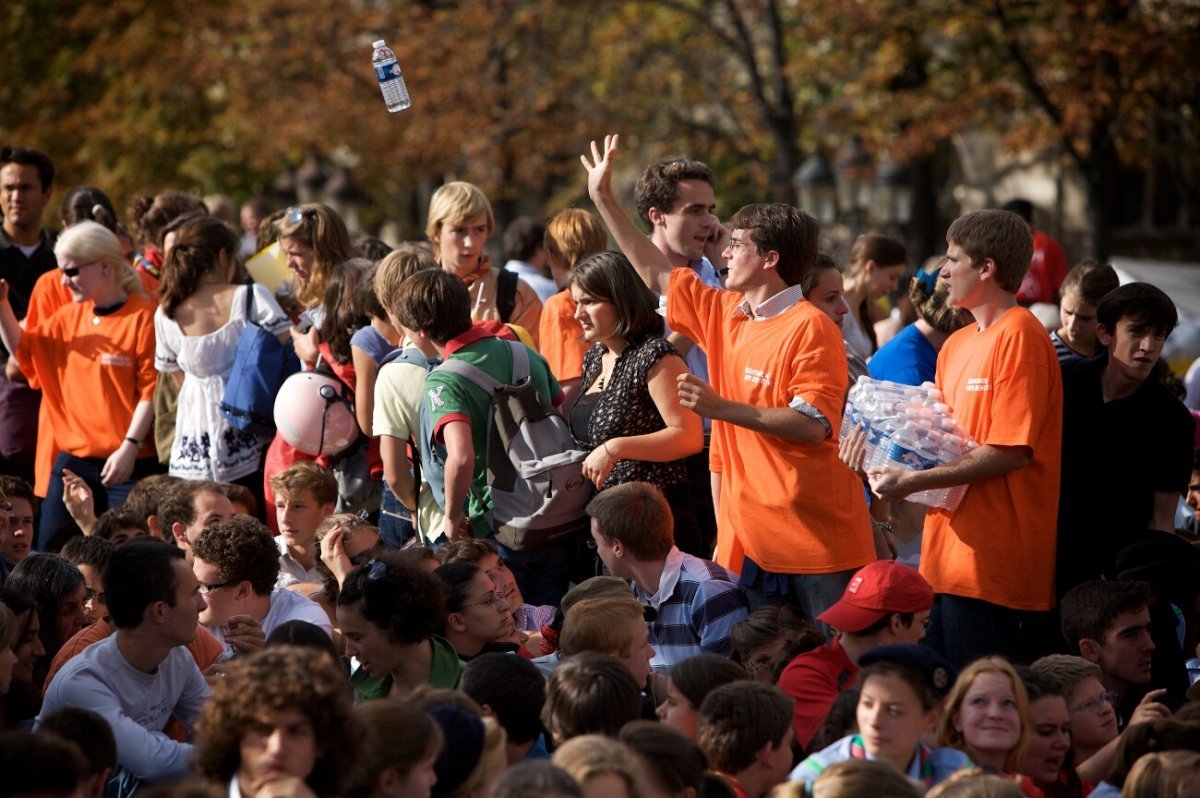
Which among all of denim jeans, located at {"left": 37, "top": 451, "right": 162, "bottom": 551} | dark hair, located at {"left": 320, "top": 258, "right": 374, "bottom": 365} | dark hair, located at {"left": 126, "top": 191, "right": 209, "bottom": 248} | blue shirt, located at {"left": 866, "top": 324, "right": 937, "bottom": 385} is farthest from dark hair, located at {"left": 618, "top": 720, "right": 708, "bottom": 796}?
dark hair, located at {"left": 126, "top": 191, "right": 209, "bottom": 248}

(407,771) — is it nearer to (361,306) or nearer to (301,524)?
(301,524)

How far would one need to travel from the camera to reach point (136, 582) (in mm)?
5383

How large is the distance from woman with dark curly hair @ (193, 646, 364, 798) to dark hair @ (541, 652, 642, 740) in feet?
2.77

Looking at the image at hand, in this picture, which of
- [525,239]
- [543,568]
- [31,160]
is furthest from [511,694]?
[31,160]

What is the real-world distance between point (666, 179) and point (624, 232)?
0.73 m

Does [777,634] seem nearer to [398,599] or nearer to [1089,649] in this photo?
[1089,649]

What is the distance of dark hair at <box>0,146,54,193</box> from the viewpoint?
953 centimetres

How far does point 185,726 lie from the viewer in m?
5.64

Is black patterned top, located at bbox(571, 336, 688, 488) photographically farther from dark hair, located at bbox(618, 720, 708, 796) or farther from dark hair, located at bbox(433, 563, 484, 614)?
dark hair, located at bbox(618, 720, 708, 796)

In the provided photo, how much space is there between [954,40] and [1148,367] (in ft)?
58.2

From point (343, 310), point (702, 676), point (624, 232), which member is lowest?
point (702, 676)

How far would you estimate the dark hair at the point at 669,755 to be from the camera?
14.5 feet

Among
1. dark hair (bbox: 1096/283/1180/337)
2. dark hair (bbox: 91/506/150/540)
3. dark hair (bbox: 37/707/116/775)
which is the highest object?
dark hair (bbox: 1096/283/1180/337)

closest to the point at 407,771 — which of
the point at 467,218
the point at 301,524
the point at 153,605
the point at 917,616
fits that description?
the point at 153,605
